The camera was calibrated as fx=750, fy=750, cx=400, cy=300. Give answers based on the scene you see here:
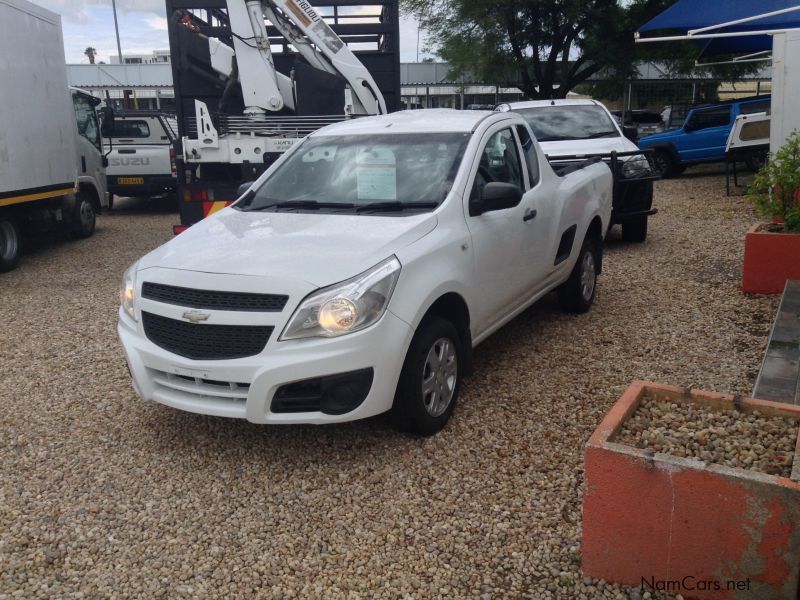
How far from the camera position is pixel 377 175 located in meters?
4.86

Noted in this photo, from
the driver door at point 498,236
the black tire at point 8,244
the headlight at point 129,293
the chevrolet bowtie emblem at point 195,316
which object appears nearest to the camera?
the chevrolet bowtie emblem at point 195,316

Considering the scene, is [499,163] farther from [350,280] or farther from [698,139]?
[698,139]

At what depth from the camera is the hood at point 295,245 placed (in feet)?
12.6

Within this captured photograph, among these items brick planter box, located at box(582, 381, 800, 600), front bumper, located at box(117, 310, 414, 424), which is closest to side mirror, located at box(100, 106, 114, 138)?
front bumper, located at box(117, 310, 414, 424)

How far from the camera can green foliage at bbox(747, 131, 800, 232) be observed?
6.60m

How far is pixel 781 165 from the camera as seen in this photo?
21.9 feet

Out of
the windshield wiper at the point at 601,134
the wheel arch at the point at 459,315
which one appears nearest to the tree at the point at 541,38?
the windshield wiper at the point at 601,134

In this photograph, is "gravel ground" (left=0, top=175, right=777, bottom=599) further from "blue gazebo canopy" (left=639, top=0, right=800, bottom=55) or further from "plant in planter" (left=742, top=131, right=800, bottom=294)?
"blue gazebo canopy" (left=639, top=0, right=800, bottom=55)

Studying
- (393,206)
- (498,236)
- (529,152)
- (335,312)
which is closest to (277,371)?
(335,312)

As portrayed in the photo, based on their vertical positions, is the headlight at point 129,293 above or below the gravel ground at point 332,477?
above

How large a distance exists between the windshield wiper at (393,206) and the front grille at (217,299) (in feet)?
3.78

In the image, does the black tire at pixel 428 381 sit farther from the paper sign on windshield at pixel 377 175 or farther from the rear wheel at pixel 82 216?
the rear wheel at pixel 82 216

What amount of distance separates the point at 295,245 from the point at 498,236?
4.70 ft

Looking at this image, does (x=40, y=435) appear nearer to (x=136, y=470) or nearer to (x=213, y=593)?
(x=136, y=470)
